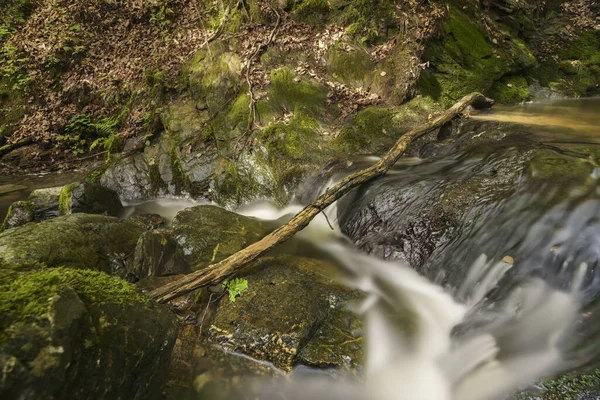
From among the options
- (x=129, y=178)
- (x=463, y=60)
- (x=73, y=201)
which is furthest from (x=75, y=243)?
(x=463, y=60)

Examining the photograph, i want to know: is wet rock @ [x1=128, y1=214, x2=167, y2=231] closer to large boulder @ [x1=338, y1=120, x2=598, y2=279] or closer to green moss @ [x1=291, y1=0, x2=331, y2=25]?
large boulder @ [x1=338, y1=120, x2=598, y2=279]

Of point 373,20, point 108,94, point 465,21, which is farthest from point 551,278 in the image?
point 108,94

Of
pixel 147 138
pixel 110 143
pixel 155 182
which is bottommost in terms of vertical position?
pixel 155 182

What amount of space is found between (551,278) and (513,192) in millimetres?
1297

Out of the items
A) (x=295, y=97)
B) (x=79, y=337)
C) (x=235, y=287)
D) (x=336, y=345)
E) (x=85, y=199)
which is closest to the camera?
(x=79, y=337)

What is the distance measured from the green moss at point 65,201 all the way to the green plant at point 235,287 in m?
4.32

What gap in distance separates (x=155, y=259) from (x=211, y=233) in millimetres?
1016

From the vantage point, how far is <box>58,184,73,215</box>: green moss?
Answer: 22.3ft

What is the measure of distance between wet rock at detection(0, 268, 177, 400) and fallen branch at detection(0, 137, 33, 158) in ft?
35.4

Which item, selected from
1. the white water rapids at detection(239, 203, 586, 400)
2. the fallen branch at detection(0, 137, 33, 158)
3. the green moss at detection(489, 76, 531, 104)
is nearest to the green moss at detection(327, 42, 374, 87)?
the green moss at detection(489, 76, 531, 104)

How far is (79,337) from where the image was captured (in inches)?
80.7

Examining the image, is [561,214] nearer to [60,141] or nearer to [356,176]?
[356,176]

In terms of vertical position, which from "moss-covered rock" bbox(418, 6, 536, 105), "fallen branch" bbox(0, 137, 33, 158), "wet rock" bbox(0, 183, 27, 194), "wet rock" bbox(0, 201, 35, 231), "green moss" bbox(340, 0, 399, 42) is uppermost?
"green moss" bbox(340, 0, 399, 42)

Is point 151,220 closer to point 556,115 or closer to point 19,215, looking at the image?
point 19,215
